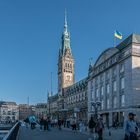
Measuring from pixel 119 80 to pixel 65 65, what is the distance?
96366mm

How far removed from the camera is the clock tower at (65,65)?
163 m

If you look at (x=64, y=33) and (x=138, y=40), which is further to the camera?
(x=64, y=33)

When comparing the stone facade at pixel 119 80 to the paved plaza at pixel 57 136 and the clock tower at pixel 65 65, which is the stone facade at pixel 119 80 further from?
the clock tower at pixel 65 65

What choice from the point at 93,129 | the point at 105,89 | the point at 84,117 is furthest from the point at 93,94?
the point at 93,129

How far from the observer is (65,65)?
16400 centimetres

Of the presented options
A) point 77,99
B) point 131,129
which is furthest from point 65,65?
point 131,129

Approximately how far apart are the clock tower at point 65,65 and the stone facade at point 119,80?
254ft

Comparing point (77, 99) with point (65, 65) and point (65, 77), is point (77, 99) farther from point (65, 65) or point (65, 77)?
point (65, 65)

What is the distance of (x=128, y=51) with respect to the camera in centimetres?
6569

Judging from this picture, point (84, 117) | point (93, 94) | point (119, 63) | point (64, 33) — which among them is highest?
point (64, 33)

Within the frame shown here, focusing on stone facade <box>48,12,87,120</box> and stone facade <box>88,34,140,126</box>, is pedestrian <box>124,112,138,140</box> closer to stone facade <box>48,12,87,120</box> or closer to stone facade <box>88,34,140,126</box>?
stone facade <box>88,34,140,126</box>

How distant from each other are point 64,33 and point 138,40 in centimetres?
10500

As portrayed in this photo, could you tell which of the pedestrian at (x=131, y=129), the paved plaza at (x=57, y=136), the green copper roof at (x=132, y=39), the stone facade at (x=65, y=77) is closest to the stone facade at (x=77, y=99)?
the stone facade at (x=65, y=77)

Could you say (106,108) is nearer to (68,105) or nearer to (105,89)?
(105,89)
